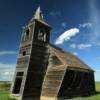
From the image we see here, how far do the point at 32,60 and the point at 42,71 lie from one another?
2.22 metres

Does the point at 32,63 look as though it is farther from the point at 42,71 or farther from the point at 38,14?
the point at 38,14

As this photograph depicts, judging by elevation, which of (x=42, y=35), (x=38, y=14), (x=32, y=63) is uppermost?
(x=38, y=14)

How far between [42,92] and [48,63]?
13.3ft

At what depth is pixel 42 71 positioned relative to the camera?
23734mm

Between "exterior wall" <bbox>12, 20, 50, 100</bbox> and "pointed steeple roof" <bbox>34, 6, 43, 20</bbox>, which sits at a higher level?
"pointed steeple roof" <bbox>34, 6, 43, 20</bbox>

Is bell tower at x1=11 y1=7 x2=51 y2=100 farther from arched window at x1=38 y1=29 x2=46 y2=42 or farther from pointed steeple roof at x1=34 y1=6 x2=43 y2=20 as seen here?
pointed steeple roof at x1=34 y1=6 x2=43 y2=20

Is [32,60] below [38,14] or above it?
below

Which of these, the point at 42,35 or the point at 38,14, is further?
the point at 38,14

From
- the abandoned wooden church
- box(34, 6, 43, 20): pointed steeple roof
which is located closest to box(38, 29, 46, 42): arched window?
the abandoned wooden church

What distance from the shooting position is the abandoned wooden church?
2184 centimetres

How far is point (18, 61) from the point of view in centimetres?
2502

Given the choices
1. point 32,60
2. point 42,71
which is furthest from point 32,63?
point 42,71

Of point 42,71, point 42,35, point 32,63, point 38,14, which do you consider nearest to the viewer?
point 32,63

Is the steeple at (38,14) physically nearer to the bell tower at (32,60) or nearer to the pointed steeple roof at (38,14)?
the pointed steeple roof at (38,14)
